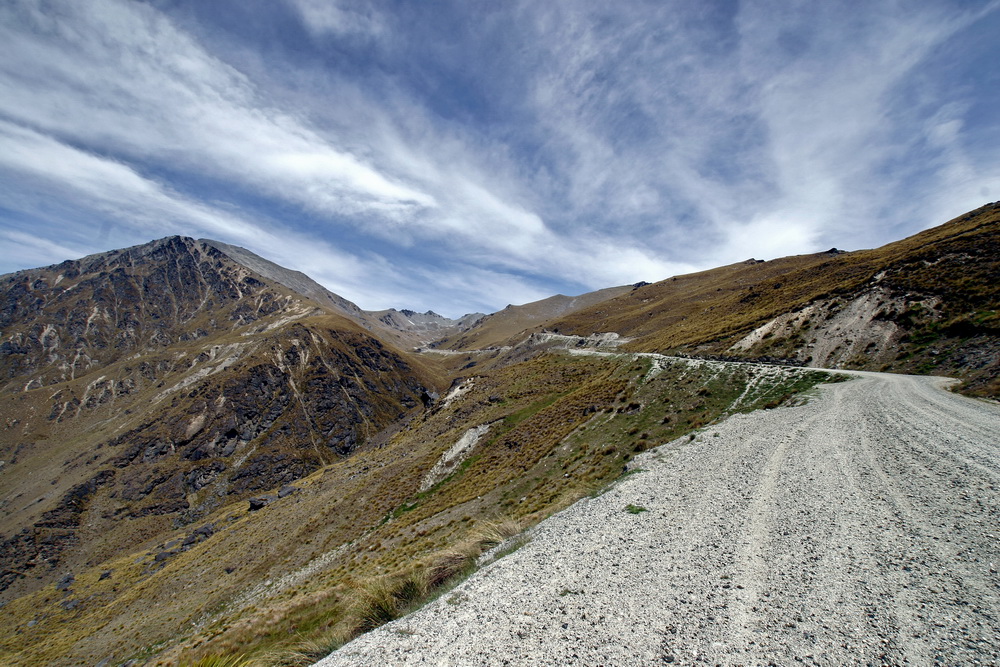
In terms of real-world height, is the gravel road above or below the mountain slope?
below

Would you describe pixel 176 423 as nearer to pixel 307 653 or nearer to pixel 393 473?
pixel 393 473

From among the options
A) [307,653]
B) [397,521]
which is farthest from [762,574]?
[397,521]

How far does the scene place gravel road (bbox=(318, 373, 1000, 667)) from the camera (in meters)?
5.86

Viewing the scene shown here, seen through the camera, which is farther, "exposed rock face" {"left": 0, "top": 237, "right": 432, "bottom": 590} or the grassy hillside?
"exposed rock face" {"left": 0, "top": 237, "right": 432, "bottom": 590}

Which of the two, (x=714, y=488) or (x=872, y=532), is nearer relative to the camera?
(x=872, y=532)

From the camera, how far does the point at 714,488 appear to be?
→ 12.1m

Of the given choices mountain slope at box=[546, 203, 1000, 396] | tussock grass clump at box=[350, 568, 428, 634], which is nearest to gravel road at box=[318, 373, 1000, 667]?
tussock grass clump at box=[350, 568, 428, 634]

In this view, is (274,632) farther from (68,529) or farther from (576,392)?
(68,529)

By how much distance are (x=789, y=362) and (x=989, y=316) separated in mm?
11607

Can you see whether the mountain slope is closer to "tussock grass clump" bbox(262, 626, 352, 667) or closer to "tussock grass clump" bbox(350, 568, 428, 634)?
"tussock grass clump" bbox(350, 568, 428, 634)

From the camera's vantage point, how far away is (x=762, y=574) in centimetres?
756

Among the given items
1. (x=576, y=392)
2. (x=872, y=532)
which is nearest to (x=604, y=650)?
(x=872, y=532)

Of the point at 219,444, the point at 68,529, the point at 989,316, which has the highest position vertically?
the point at 989,316

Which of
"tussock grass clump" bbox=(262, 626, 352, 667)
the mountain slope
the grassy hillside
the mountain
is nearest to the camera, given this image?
"tussock grass clump" bbox=(262, 626, 352, 667)
